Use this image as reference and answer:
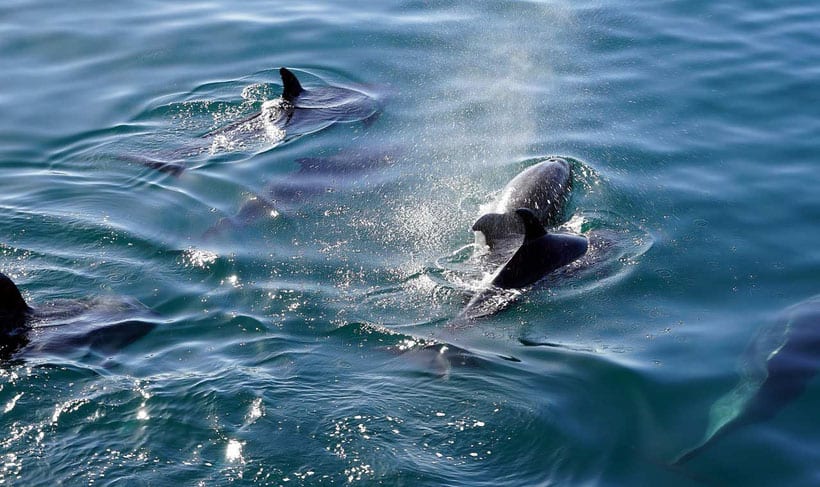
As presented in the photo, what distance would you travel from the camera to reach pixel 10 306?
1008cm

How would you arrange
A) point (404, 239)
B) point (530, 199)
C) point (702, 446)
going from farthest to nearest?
point (530, 199), point (404, 239), point (702, 446)

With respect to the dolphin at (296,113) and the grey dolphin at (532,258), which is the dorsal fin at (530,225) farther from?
the dolphin at (296,113)

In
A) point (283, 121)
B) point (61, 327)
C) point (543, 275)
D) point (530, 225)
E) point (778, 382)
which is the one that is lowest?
point (778, 382)

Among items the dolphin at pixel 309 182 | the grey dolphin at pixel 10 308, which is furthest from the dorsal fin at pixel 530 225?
the grey dolphin at pixel 10 308

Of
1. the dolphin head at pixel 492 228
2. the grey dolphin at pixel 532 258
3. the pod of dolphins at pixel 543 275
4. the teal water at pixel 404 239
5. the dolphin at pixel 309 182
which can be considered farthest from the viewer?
the dolphin at pixel 309 182

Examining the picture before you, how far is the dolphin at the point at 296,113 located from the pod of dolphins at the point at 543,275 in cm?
18

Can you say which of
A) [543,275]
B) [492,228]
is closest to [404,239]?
[492,228]

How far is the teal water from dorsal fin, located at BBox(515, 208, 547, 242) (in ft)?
2.24

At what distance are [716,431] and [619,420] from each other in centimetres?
92

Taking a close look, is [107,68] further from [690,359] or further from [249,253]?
[690,359]

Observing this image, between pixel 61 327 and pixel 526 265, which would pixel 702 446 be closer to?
pixel 526 265

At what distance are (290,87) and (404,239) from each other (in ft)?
16.1

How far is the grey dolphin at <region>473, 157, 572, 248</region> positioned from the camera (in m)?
12.0

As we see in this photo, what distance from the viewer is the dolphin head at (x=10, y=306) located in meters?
9.95
